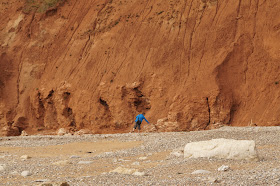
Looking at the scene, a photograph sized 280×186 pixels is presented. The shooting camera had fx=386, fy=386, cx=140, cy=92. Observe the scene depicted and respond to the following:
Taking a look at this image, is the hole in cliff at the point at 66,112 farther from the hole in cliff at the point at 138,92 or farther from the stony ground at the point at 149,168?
the stony ground at the point at 149,168

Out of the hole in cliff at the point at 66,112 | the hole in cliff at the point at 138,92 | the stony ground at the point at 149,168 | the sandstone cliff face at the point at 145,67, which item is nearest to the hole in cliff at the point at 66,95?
the sandstone cliff face at the point at 145,67

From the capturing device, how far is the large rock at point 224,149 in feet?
30.8

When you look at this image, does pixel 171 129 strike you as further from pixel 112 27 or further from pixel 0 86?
pixel 0 86

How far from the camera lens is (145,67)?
84.9ft

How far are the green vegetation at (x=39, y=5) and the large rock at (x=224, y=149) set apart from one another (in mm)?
27498

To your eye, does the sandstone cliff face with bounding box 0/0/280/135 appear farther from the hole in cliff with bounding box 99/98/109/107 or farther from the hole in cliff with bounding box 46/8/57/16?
the hole in cliff with bounding box 46/8/57/16

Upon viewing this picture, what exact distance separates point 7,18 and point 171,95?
19.8 metres

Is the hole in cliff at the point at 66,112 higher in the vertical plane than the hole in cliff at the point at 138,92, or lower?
lower

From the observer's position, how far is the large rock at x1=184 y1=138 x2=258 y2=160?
370 inches

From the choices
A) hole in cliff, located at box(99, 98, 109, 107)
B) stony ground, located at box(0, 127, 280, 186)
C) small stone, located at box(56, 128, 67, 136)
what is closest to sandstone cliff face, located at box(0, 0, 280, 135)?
hole in cliff, located at box(99, 98, 109, 107)

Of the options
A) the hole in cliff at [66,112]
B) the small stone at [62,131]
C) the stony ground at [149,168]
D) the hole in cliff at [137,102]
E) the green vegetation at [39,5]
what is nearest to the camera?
the stony ground at [149,168]

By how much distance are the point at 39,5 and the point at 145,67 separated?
49.3 ft

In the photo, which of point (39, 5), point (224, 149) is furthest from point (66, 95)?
point (224, 149)

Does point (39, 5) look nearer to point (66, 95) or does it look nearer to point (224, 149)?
point (66, 95)
